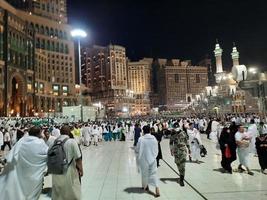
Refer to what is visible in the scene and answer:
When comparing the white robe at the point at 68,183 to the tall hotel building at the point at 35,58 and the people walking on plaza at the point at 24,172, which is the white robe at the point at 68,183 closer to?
the people walking on plaza at the point at 24,172

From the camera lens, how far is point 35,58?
83188 mm

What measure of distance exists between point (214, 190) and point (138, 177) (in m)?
2.70

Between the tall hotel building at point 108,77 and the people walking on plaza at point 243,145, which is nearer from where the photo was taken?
the people walking on plaza at point 243,145

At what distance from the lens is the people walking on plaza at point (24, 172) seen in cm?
511

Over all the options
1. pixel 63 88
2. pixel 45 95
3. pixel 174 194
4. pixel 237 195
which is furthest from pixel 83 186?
pixel 63 88

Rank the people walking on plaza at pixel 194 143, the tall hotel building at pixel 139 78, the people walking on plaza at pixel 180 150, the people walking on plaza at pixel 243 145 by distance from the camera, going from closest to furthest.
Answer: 1. the people walking on plaza at pixel 180 150
2. the people walking on plaza at pixel 243 145
3. the people walking on plaza at pixel 194 143
4. the tall hotel building at pixel 139 78

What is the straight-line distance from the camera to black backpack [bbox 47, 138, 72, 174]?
5.12 metres

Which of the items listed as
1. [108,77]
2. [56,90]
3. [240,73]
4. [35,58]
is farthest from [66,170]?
[108,77]

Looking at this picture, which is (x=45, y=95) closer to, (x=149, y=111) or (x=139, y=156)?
(x=149, y=111)

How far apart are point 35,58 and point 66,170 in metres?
82.6

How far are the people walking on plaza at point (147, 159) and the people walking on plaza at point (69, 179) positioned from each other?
2.22 metres

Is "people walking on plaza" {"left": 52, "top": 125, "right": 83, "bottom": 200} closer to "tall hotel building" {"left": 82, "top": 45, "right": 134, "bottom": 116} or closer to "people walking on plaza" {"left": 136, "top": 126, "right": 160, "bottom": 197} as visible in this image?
"people walking on plaza" {"left": 136, "top": 126, "right": 160, "bottom": 197}

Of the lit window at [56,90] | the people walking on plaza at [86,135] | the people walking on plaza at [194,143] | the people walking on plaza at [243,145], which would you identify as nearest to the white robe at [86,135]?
the people walking on plaza at [86,135]

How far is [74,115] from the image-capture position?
38.2 meters
